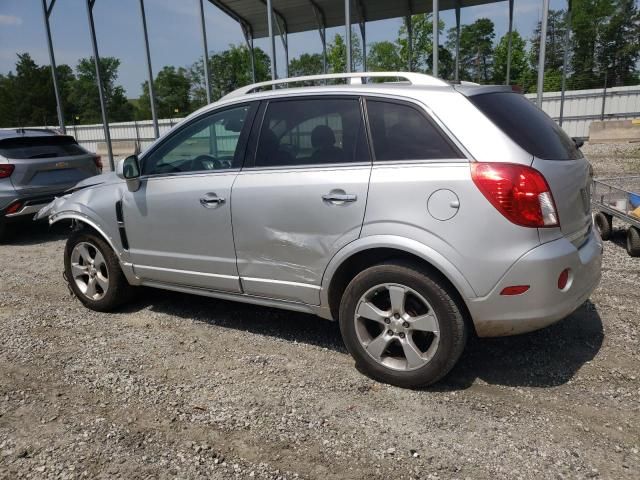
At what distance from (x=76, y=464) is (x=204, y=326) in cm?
186

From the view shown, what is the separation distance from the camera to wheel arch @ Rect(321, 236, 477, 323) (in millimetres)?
2893

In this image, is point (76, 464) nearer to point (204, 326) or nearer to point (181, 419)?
point (181, 419)

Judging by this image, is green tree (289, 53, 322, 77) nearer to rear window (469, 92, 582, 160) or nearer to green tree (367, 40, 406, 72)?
green tree (367, 40, 406, 72)

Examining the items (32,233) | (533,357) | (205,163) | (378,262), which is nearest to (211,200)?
(205,163)

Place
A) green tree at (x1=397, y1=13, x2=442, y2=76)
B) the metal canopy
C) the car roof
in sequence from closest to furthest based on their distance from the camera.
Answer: the car roof
the metal canopy
green tree at (x1=397, y1=13, x2=442, y2=76)

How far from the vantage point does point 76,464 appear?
2.62 meters

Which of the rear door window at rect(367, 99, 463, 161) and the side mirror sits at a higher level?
Answer: the rear door window at rect(367, 99, 463, 161)

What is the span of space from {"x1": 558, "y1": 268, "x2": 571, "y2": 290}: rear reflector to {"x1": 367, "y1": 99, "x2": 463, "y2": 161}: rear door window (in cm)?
89

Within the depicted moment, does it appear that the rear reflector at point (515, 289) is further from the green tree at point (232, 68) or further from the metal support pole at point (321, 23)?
the green tree at point (232, 68)

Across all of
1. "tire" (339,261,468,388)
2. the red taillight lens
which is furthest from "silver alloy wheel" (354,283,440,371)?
the red taillight lens

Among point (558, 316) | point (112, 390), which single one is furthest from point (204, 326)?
point (558, 316)

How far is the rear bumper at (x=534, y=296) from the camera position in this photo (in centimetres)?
278

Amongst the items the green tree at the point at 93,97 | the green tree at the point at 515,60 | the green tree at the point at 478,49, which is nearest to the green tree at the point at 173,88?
the green tree at the point at 93,97

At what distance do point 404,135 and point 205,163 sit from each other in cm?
171
